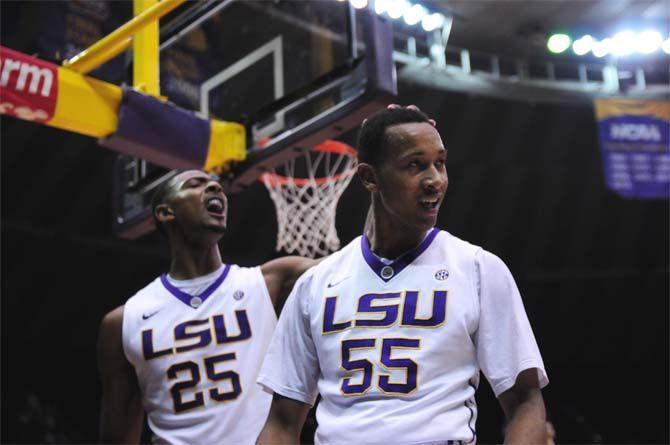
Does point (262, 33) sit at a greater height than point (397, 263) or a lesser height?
greater

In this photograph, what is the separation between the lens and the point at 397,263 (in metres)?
2.71

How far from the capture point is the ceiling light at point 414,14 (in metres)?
13.4

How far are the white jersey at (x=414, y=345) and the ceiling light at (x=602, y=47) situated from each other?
42.8ft

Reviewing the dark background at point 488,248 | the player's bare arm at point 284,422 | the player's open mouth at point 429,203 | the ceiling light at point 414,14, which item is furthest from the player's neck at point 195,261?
the ceiling light at point 414,14

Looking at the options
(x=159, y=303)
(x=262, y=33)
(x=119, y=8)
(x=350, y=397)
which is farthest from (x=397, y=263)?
(x=119, y=8)

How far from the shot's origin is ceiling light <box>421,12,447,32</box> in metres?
13.6

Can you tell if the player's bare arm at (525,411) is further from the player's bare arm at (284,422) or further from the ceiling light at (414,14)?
the ceiling light at (414,14)

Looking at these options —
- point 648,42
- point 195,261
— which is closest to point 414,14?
point 648,42

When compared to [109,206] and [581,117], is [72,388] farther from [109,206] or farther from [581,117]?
[581,117]

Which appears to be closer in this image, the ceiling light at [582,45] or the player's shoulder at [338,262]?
the player's shoulder at [338,262]

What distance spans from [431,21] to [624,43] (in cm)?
Result: 361

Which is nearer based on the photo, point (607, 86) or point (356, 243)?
point (356, 243)

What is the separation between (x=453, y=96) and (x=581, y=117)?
9.27ft

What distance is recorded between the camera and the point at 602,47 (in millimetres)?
14719
